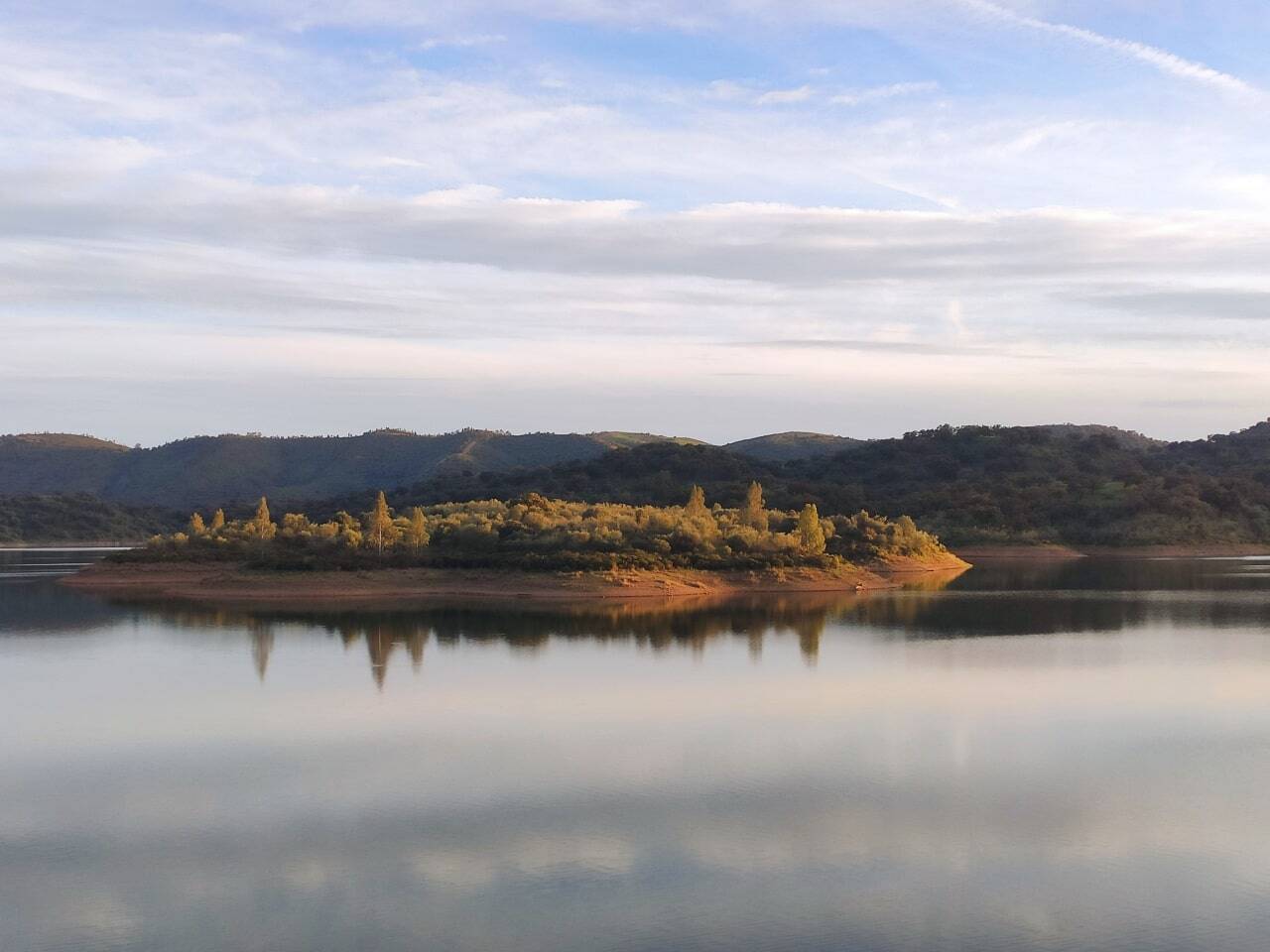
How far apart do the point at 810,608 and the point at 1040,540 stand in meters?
59.2

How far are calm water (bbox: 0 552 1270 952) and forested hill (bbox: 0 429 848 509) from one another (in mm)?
132595

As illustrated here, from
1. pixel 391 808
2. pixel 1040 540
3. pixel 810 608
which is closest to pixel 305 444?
pixel 1040 540

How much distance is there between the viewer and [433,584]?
189 ft

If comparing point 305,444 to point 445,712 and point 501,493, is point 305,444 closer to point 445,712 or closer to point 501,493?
point 501,493

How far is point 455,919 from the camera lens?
13.7 metres

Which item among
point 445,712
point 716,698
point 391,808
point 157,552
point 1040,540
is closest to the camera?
point 391,808

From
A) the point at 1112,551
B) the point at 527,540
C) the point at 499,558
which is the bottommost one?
the point at 1112,551

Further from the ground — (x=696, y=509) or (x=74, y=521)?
(x=696, y=509)

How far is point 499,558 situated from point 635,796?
4063cm

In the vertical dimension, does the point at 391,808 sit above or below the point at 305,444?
below

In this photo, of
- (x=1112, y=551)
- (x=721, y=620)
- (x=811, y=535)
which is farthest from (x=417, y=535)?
(x=1112, y=551)

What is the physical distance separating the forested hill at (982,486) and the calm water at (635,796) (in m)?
69.5

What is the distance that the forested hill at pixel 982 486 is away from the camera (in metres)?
106

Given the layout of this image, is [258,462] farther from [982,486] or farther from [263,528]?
[263,528]
